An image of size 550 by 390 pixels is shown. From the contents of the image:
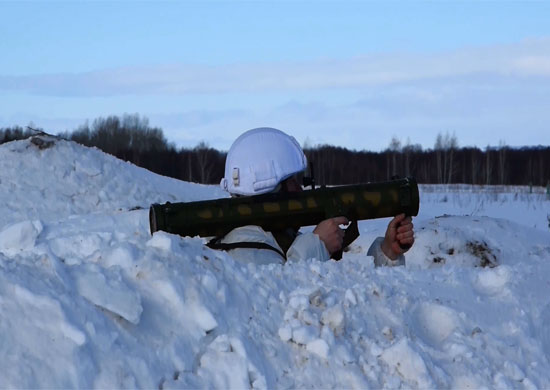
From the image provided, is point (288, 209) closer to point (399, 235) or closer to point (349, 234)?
point (349, 234)

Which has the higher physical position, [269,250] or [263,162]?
[263,162]

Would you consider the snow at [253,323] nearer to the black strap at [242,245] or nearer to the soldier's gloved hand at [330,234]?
the soldier's gloved hand at [330,234]

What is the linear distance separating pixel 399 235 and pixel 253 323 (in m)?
1.86

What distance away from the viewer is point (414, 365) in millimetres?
3332

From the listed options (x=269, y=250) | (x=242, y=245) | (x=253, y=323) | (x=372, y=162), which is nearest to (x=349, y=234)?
(x=269, y=250)

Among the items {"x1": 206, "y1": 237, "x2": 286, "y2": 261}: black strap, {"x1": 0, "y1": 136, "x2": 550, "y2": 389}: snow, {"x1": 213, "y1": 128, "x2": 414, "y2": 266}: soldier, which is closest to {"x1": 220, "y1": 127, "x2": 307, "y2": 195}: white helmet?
{"x1": 213, "y1": 128, "x2": 414, "y2": 266}: soldier

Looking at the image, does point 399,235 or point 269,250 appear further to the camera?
point 399,235

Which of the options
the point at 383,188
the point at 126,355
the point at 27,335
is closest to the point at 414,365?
the point at 126,355

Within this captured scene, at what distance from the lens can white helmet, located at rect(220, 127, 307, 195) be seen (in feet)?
15.9

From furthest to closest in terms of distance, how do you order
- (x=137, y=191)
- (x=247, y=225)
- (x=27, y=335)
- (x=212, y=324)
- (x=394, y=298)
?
(x=137, y=191)
(x=247, y=225)
(x=394, y=298)
(x=212, y=324)
(x=27, y=335)

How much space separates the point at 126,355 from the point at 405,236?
7.93 feet

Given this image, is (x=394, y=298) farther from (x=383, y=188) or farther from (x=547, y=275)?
(x=547, y=275)

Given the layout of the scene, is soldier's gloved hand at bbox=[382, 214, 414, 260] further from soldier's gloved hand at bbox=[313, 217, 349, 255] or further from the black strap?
the black strap

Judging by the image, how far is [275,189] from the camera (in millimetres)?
4891
